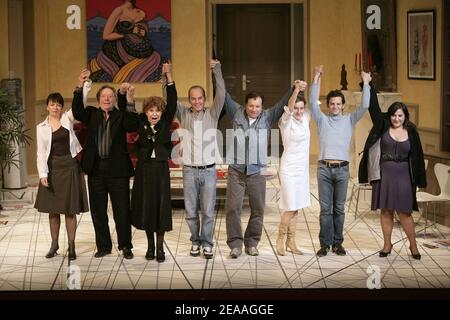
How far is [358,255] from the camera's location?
7.00m

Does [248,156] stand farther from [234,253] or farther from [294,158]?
[234,253]

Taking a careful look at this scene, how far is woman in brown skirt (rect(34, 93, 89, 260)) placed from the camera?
666cm

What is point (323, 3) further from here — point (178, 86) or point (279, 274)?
point (279, 274)

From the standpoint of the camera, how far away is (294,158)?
6.79 meters

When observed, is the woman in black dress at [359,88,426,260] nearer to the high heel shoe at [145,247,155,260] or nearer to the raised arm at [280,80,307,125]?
the raised arm at [280,80,307,125]

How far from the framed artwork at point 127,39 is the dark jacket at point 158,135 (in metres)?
1.88

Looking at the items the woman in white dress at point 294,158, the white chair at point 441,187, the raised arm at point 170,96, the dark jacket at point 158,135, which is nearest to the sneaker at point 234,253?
the woman in white dress at point 294,158

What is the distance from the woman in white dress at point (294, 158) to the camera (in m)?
6.74

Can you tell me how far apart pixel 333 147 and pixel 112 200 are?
1.59 meters

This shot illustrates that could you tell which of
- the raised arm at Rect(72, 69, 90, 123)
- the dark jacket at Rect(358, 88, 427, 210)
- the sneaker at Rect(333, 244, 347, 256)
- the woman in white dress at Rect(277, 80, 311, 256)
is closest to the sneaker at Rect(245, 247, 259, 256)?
the woman in white dress at Rect(277, 80, 311, 256)

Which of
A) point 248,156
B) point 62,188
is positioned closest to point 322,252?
point 248,156

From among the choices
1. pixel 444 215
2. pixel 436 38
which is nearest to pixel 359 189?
pixel 444 215

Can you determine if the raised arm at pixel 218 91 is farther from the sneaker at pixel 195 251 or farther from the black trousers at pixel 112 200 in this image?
the sneaker at pixel 195 251

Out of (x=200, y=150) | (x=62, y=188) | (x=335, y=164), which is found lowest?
(x=62, y=188)
